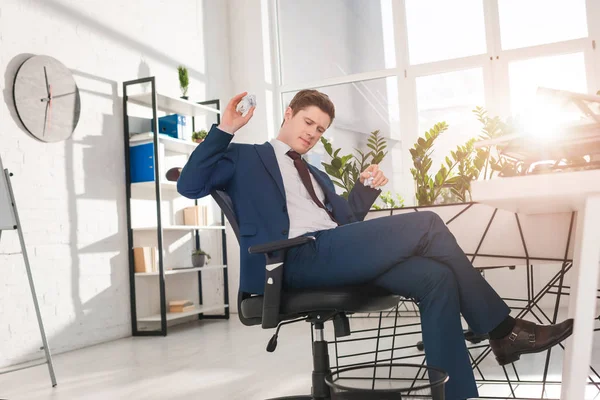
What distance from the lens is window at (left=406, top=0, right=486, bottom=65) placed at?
5246 mm

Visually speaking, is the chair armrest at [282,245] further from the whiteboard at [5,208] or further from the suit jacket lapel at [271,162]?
the whiteboard at [5,208]

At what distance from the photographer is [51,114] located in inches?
142

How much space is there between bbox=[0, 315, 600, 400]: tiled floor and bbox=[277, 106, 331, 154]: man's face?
37.8 inches

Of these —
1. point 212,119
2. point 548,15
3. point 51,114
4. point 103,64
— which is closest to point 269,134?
point 212,119

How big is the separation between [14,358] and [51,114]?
4.82ft

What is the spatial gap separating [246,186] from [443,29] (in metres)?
4.20

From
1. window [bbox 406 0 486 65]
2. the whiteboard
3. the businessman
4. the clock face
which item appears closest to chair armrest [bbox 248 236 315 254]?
the businessman

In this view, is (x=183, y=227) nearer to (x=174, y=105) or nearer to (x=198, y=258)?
(x=198, y=258)

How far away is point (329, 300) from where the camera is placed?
1.50 m

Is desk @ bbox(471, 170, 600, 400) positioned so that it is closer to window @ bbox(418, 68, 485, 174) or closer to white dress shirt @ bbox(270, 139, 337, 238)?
white dress shirt @ bbox(270, 139, 337, 238)

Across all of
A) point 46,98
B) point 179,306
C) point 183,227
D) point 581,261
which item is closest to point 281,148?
point 581,261

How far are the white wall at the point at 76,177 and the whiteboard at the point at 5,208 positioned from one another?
2.08ft

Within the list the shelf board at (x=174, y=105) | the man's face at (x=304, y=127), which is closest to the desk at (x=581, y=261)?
the man's face at (x=304, y=127)

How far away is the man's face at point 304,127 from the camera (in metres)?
1.89
